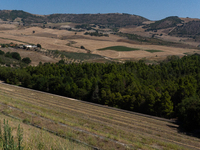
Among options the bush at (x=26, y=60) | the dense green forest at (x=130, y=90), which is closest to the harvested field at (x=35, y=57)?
the bush at (x=26, y=60)

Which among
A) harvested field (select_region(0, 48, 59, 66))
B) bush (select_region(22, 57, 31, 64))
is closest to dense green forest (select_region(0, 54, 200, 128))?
bush (select_region(22, 57, 31, 64))

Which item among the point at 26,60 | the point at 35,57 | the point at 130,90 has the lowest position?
the point at 26,60

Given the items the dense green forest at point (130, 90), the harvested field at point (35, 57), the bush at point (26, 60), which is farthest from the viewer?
the harvested field at point (35, 57)

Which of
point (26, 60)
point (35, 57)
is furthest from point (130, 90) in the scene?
point (35, 57)

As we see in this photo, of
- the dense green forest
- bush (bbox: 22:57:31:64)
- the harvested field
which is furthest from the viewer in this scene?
the harvested field

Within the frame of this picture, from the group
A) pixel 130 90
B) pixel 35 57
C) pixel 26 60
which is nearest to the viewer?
pixel 130 90

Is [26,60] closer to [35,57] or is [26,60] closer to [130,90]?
[35,57]

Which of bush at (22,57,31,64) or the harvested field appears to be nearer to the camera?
bush at (22,57,31,64)

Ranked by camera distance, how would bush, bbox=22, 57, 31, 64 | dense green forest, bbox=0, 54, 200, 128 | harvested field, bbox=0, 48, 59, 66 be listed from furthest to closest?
harvested field, bbox=0, 48, 59, 66 < bush, bbox=22, 57, 31, 64 < dense green forest, bbox=0, 54, 200, 128

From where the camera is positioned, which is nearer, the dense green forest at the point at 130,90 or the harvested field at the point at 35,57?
the dense green forest at the point at 130,90

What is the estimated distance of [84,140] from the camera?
11.3 meters

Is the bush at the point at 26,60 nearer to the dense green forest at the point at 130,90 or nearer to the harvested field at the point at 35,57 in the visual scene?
the harvested field at the point at 35,57

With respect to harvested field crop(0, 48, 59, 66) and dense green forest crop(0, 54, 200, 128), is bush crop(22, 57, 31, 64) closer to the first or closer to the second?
harvested field crop(0, 48, 59, 66)

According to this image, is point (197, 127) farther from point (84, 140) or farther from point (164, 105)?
point (84, 140)
